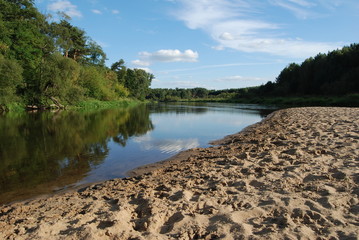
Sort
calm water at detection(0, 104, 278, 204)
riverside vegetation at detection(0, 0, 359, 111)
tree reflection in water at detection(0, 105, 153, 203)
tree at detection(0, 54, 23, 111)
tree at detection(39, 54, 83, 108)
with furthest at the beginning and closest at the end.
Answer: tree at detection(39, 54, 83, 108) → riverside vegetation at detection(0, 0, 359, 111) → tree at detection(0, 54, 23, 111) → calm water at detection(0, 104, 278, 204) → tree reflection in water at detection(0, 105, 153, 203)

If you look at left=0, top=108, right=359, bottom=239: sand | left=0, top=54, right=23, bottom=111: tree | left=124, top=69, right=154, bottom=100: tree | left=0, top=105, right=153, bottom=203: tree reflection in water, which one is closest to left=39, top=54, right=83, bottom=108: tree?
left=0, top=54, right=23, bottom=111: tree

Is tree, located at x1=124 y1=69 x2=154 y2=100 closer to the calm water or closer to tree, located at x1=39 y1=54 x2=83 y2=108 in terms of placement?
tree, located at x1=39 y1=54 x2=83 y2=108

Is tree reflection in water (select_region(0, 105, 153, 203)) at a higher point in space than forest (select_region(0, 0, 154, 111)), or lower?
lower

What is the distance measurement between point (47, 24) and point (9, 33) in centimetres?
1429

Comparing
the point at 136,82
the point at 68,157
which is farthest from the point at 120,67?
the point at 68,157

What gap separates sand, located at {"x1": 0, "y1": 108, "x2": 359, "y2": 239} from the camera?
379 cm

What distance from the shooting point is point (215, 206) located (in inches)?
183

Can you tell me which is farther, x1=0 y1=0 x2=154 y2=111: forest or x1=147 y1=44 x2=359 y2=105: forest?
x1=147 y1=44 x2=359 y2=105: forest

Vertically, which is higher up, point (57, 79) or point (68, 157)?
point (57, 79)

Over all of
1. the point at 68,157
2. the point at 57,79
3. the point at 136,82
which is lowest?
the point at 68,157

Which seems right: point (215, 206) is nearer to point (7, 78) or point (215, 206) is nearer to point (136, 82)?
point (7, 78)

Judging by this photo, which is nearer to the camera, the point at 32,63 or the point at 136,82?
the point at 32,63

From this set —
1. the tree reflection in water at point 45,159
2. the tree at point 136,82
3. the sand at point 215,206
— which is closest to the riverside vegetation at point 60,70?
the tree at point 136,82

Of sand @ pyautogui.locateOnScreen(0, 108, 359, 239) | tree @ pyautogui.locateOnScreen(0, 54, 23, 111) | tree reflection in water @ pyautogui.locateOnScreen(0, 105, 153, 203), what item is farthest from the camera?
tree @ pyautogui.locateOnScreen(0, 54, 23, 111)
